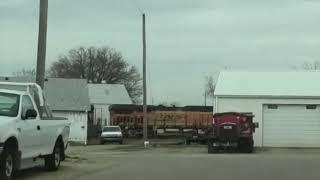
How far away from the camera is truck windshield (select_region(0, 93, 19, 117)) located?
1445 centimetres

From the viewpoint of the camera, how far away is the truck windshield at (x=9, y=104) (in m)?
14.4

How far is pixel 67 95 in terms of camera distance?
63625 millimetres

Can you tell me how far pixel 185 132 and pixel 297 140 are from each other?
21011 mm

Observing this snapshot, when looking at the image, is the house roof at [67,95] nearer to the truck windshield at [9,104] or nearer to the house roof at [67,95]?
the house roof at [67,95]

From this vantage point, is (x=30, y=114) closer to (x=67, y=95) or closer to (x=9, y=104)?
(x=9, y=104)

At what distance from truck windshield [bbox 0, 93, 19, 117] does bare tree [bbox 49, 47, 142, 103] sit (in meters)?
85.8

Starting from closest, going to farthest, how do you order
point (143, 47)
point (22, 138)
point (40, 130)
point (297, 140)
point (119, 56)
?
point (22, 138) → point (40, 130) → point (297, 140) → point (143, 47) → point (119, 56)

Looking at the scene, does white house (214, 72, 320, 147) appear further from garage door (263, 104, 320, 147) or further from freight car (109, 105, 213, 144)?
freight car (109, 105, 213, 144)

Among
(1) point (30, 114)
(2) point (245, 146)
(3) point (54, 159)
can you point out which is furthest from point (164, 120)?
(1) point (30, 114)

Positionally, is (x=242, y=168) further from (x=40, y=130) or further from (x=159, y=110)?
(x=159, y=110)

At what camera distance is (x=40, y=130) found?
52.3ft

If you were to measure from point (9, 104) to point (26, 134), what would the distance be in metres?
0.74

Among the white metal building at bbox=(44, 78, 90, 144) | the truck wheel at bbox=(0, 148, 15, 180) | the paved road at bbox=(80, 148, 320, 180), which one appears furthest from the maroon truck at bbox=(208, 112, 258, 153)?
the truck wheel at bbox=(0, 148, 15, 180)

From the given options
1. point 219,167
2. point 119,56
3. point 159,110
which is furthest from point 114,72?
point 219,167
